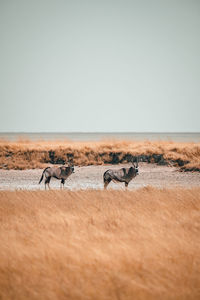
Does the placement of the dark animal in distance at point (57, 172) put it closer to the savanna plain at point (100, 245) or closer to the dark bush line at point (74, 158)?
the savanna plain at point (100, 245)

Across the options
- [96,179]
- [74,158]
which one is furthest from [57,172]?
[74,158]

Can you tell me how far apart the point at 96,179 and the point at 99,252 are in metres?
13.5

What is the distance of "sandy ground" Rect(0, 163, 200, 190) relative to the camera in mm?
16750

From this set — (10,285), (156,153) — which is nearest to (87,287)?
(10,285)

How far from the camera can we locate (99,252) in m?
5.48

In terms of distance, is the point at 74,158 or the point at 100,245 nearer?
the point at 100,245

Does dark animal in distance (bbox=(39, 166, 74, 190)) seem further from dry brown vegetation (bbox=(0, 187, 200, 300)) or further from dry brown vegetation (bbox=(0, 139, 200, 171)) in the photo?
dry brown vegetation (bbox=(0, 187, 200, 300))

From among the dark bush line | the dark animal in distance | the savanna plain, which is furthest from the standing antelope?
the dark bush line

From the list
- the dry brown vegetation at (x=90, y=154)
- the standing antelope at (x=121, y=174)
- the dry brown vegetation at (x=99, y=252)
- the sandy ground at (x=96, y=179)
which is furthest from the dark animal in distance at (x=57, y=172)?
the dry brown vegetation at (x=99, y=252)

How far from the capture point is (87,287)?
4.58m

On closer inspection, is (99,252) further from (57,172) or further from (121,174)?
(57,172)

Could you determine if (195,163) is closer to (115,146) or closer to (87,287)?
(115,146)

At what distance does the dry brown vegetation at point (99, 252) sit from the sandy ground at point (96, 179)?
7491mm

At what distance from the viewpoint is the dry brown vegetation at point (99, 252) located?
Answer: 4.58 metres
